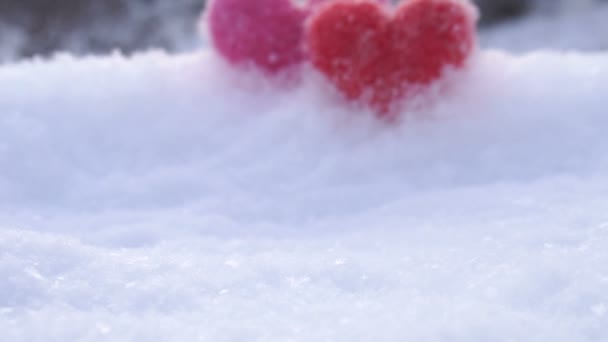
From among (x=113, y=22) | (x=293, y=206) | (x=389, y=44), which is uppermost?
(x=113, y=22)

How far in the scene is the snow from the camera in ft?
1.57

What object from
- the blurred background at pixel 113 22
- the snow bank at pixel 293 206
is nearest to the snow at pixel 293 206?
the snow bank at pixel 293 206

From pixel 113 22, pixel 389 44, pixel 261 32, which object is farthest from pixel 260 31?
pixel 113 22

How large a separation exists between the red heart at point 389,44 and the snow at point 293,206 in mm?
28

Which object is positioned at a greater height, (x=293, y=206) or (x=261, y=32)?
(x=261, y=32)

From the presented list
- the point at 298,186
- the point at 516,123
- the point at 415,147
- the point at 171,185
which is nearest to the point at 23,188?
the point at 171,185

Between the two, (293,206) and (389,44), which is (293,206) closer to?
(293,206)

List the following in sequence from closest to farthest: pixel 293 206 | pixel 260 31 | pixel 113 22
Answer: pixel 293 206 → pixel 260 31 → pixel 113 22

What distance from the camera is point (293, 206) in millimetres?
674

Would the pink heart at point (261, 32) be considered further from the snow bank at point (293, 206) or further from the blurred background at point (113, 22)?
the blurred background at point (113, 22)

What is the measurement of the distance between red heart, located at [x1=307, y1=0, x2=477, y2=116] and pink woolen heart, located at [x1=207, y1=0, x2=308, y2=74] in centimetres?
4

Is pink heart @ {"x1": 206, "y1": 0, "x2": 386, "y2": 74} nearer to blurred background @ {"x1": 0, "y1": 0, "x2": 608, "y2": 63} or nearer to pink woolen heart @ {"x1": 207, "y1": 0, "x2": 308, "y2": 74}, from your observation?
pink woolen heart @ {"x1": 207, "y1": 0, "x2": 308, "y2": 74}

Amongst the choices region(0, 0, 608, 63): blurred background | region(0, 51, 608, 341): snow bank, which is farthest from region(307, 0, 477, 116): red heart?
region(0, 0, 608, 63): blurred background

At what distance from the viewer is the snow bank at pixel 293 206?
48 cm
